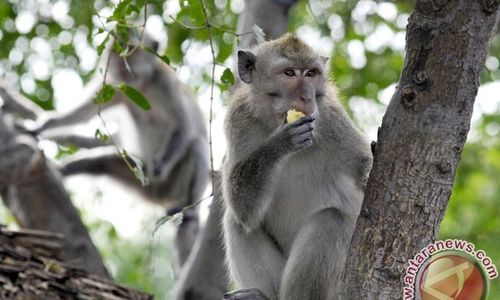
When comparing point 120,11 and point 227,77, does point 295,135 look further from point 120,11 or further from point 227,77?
point 120,11

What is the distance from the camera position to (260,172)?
4828 mm

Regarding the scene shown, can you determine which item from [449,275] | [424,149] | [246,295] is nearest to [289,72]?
[246,295]

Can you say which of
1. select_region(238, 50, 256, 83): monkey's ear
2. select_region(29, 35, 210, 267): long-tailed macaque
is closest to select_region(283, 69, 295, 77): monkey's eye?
select_region(238, 50, 256, 83): monkey's ear

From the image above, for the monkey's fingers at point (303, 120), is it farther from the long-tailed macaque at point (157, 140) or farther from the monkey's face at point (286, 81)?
the long-tailed macaque at point (157, 140)

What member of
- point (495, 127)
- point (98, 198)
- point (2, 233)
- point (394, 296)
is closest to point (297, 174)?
point (394, 296)

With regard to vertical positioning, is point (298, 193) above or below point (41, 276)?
above

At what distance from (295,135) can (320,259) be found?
2.32 ft

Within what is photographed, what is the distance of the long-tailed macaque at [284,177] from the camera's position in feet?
16.0

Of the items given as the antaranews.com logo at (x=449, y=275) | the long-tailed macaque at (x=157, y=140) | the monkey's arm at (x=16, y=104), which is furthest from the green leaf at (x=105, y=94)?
the long-tailed macaque at (x=157, y=140)

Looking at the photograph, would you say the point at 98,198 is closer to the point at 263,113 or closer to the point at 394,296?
the point at 263,113

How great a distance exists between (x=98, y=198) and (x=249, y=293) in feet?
21.1

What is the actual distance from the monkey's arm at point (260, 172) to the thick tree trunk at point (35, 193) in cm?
291

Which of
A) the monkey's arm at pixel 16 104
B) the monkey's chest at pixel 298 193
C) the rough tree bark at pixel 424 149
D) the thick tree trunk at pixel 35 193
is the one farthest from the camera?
the monkey's arm at pixel 16 104

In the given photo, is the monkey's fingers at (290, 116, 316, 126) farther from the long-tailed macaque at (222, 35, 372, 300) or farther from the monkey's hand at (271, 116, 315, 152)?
the long-tailed macaque at (222, 35, 372, 300)
